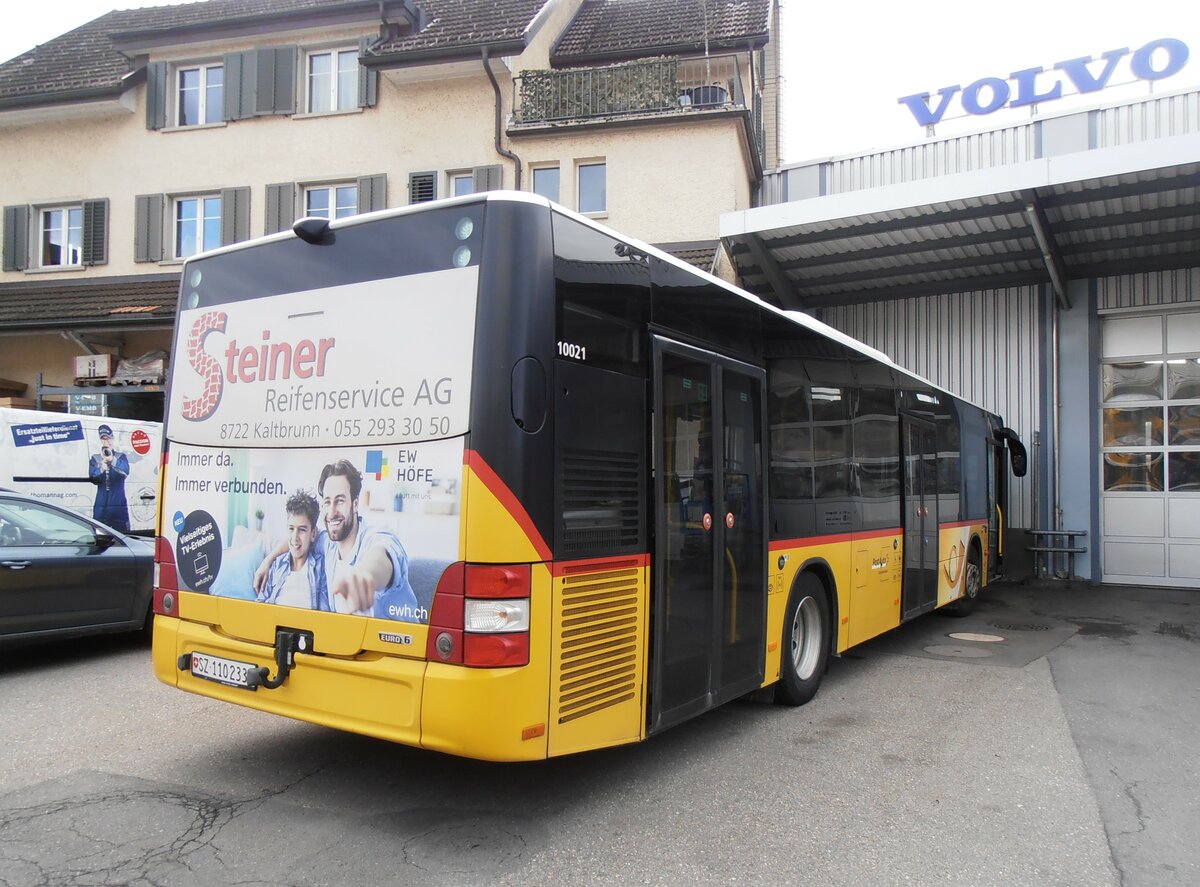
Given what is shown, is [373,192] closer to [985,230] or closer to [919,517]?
[985,230]

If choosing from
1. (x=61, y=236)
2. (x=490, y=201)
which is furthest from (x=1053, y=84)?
(x=61, y=236)

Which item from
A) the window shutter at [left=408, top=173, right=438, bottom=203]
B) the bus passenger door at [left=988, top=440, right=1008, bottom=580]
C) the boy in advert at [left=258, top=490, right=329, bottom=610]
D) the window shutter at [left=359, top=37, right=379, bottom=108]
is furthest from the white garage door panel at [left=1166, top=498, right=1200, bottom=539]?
the window shutter at [left=359, top=37, right=379, bottom=108]

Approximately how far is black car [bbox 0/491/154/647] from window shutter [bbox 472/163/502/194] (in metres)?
10.2

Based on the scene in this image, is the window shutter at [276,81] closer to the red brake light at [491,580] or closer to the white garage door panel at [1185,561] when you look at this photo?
the red brake light at [491,580]

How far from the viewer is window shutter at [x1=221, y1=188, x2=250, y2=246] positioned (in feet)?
57.7

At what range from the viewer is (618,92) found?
16.1m

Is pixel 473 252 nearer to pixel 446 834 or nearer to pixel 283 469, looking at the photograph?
pixel 283 469

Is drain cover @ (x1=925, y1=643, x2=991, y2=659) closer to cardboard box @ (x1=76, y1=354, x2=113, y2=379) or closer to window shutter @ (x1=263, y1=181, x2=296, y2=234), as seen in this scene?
window shutter @ (x1=263, y1=181, x2=296, y2=234)

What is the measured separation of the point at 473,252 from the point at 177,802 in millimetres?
3119

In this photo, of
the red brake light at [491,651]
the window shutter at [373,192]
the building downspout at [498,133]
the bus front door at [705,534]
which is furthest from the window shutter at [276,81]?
the red brake light at [491,651]

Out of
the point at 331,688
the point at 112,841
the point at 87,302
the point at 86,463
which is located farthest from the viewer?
the point at 87,302

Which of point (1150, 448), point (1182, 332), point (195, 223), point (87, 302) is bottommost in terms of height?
point (1150, 448)

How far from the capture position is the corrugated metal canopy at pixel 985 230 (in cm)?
1098

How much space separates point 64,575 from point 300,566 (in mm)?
4400
